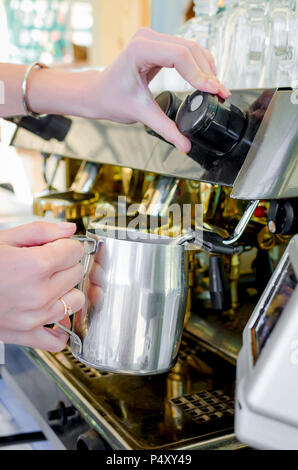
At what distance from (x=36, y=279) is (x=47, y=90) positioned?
48 centimetres

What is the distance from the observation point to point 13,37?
13.5ft

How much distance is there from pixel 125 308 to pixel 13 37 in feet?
13.0

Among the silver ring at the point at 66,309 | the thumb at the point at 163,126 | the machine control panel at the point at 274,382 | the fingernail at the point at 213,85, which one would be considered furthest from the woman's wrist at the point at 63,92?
the machine control panel at the point at 274,382

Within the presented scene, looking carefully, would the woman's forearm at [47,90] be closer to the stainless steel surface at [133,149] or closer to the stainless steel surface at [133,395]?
the stainless steel surface at [133,149]

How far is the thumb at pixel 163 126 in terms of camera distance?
64cm

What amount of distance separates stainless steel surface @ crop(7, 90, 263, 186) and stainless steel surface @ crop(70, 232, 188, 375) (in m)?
0.11

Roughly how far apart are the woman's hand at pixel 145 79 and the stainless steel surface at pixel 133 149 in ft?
0.12

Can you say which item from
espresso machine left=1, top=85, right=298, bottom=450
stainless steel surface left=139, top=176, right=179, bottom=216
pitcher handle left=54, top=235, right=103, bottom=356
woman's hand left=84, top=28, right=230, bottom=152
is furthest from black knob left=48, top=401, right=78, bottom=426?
woman's hand left=84, top=28, right=230, bottom=152

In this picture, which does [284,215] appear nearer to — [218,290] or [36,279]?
[218,290]

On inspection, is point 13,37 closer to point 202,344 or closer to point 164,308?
point 202,344

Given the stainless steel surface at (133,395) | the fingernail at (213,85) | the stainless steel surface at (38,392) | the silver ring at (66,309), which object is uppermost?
the fingernail at (213,85)

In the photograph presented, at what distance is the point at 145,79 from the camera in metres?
0.73

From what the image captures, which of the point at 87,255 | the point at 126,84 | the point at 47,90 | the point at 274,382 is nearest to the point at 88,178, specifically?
the point at 47,90
